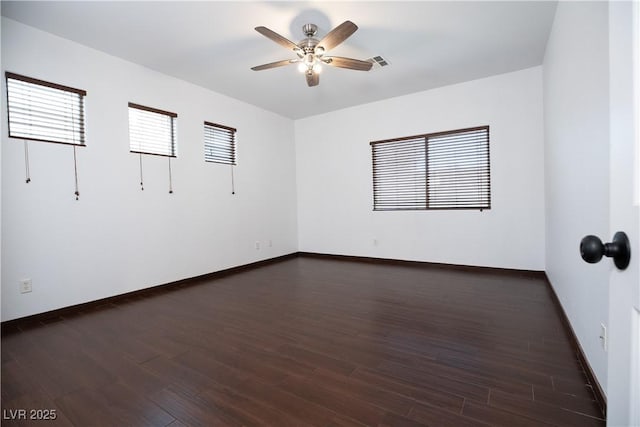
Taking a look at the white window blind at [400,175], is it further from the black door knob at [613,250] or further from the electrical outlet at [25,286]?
the electrical outlet at [25,286]

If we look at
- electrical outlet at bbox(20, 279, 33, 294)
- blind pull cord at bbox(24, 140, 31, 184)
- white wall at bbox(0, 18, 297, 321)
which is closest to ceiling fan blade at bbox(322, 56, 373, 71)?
white wall at bbox(0, 18, 297, 321)

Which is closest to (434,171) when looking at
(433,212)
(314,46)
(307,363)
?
(433,212)

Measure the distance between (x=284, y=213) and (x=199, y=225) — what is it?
6.50 ft

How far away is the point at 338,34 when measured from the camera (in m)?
2.61

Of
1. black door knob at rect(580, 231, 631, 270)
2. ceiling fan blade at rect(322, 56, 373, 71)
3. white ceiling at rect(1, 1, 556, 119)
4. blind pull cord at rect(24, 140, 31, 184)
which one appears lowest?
black door knob at rect(580, 231, 631, 270)

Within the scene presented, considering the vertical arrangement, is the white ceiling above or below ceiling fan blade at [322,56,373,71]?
above

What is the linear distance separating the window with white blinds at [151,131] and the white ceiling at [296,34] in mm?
586

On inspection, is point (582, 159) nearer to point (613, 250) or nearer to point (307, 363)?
point (613, 250)

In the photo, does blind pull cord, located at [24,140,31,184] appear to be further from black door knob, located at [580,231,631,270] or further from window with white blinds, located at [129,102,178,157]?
black door knob, located at [580,231,631,270]

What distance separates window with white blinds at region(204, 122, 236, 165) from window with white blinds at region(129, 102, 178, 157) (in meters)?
0.55

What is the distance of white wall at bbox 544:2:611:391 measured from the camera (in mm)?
1487

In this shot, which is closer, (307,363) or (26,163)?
(307,363)

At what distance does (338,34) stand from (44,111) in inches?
121

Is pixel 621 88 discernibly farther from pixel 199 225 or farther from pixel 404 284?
pixel 199 225
